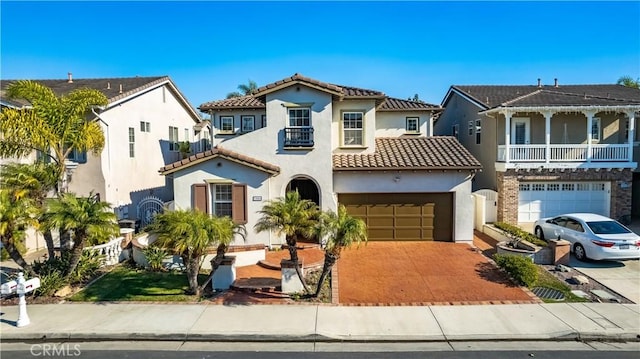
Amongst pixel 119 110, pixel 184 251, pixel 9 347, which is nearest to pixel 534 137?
pixel 184 251

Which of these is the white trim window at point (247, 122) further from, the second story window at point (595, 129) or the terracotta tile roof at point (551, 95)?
the second story window at point (595, 129)

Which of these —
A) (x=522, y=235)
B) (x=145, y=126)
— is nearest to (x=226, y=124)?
(x=145, y=126)

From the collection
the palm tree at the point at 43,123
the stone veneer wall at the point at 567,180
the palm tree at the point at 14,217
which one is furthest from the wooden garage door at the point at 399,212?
the palm tree at the point at 14,217

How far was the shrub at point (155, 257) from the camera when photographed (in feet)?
41.9

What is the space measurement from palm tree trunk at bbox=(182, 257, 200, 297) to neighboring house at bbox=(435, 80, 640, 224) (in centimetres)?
1589

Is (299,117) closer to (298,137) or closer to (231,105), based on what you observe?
(298,137)

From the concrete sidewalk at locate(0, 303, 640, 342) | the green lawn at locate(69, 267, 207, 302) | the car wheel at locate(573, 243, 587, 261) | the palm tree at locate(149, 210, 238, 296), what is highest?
the palm tree at locate(149, 210, 238, 296)

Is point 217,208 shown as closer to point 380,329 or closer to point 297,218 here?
point 297,218

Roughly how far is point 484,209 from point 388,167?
695cm

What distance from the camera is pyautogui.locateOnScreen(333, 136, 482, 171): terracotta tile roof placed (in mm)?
16094

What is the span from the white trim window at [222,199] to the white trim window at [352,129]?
5738 millimetres

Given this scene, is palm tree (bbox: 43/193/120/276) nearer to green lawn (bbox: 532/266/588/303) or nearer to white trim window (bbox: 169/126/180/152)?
green lawn (bbox: 532/266/588/303)

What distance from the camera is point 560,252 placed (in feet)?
45.5

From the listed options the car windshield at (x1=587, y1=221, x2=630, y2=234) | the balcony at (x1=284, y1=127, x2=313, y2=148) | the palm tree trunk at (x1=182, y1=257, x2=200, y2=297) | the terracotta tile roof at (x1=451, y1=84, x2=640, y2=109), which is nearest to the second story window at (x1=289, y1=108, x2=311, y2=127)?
the balcony at (x1=284, y1=127, x2=313, y2=148)
